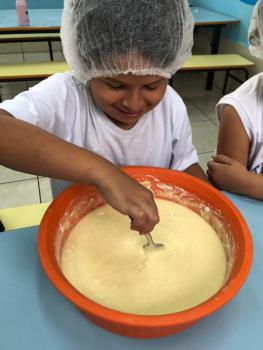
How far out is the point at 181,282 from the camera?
0.54 metres

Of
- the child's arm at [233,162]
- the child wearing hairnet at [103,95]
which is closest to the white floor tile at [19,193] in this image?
the child wearing hairnet at [103,95]

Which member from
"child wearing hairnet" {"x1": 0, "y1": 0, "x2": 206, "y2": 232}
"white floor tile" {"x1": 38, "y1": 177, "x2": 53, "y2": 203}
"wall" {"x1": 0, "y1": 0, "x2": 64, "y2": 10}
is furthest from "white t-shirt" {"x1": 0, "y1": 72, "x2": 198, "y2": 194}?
"wall" {"x1": 0, "y1": 0, "x2": 64, "y2": 10}

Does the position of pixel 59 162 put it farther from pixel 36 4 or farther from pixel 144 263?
pixel 36 4

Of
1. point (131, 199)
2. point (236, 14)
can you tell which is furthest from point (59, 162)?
point (236, 14)

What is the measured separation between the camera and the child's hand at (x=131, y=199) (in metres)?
0.52

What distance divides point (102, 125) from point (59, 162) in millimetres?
292

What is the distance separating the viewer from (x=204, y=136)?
2.36 metres

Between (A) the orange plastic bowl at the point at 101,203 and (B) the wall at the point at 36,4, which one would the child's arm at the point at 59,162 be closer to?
(A) the orange plastic bowl at the point at 101,203

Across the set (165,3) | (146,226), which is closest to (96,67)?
(165,3)

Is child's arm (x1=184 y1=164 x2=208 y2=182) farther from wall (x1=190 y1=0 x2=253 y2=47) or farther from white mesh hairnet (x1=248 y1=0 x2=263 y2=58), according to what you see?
wall (x1=190 y1=0 x2=253 y2=47)

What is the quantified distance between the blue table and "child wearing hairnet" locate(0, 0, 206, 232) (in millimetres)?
165

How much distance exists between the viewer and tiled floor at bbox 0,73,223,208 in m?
1.71

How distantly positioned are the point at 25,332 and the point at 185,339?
230 mm

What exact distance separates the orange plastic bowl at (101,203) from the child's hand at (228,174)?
177mm
